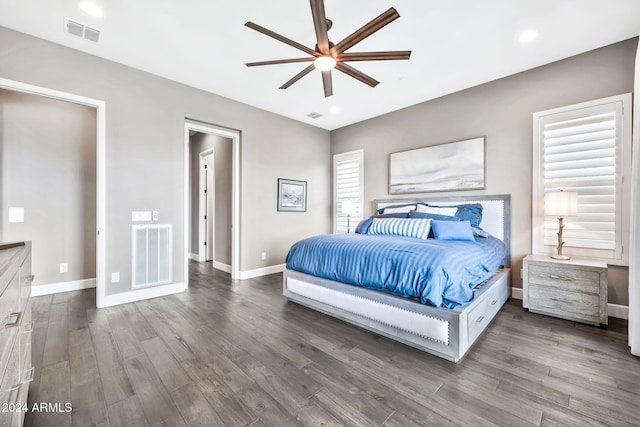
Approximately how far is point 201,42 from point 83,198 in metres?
2.88

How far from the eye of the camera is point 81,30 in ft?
8.66

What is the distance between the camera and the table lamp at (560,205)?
2.80m

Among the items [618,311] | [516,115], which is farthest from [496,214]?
[618,311]

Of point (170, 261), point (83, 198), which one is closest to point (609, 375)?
point (170, 261)

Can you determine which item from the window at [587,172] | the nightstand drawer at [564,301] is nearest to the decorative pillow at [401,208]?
the window at [587,172]

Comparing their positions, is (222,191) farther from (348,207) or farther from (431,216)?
(431,216)

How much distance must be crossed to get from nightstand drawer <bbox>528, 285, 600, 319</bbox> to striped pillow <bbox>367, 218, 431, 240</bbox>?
1255mm

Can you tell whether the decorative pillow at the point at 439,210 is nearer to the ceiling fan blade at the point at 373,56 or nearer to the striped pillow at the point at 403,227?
the striped pillow at the point at 403,227

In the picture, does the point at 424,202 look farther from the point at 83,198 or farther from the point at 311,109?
the point at 83,198

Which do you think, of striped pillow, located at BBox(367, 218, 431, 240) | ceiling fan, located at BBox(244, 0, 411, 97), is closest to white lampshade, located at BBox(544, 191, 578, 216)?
striped pillow, located at BBox(367, 218, 431, 240)

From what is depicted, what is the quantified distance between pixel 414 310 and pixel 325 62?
7.42 feet

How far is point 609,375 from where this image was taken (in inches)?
71.6

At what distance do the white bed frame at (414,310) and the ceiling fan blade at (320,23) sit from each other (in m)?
2.15

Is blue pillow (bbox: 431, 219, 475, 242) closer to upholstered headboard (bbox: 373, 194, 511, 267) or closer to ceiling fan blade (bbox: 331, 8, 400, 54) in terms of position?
upholstered headboard (bbox: 373, 194, 511, 267)
